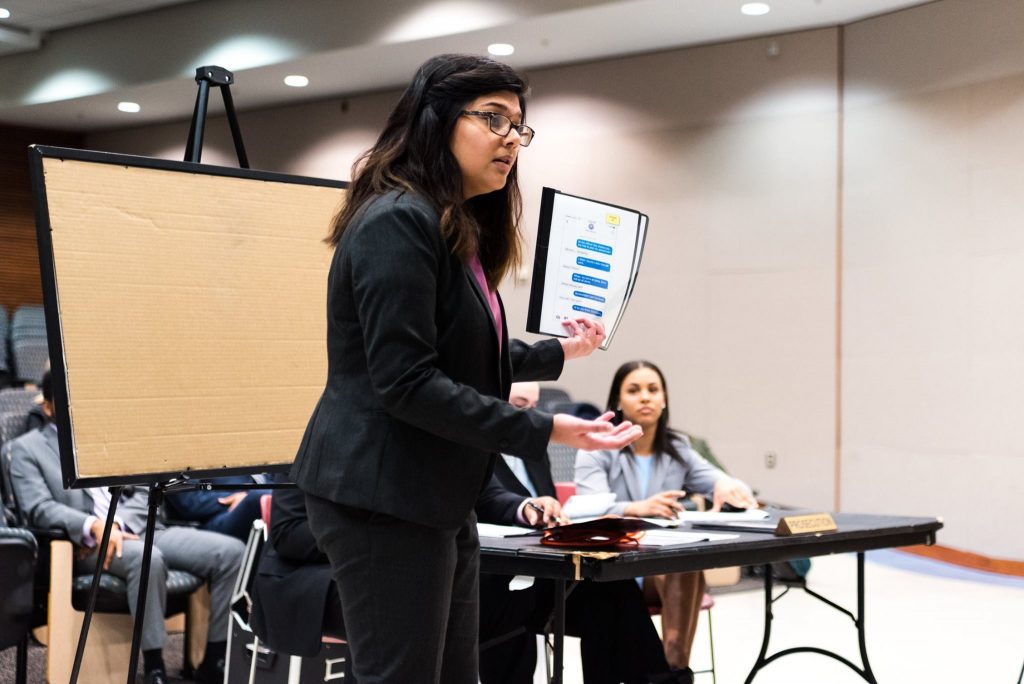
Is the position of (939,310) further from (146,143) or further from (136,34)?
(146,143)

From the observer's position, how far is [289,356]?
260 centimetres

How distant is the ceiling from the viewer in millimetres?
7383

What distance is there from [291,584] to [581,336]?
1.25 meters

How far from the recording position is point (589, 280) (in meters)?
Result: 2.03

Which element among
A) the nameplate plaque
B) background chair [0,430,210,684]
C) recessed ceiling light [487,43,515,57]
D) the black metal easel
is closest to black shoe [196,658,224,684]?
background chair [0,430,210,684]

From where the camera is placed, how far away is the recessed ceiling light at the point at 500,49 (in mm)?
8039

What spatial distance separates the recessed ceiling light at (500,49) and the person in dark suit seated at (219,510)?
4372 millimetres

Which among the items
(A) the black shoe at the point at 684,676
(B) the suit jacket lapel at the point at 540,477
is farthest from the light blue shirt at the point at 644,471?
(A) the black shoe at the point at 684,676

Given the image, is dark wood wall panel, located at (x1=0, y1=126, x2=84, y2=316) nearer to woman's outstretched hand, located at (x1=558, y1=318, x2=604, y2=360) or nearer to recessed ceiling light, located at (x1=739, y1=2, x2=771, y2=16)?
recessed ceiling light, located at (x1=739, y1=2, x2=771, y2=16)

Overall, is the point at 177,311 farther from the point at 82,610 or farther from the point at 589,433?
the point at 82,610

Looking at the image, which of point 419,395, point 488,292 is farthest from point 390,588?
point 488,292

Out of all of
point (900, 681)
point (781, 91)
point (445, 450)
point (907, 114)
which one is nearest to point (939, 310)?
point (907, 114)

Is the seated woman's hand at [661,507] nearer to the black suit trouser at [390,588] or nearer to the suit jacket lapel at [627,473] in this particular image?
the suit jacket lapel at [627,473]

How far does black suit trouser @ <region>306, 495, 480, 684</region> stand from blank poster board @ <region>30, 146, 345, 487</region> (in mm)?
900
